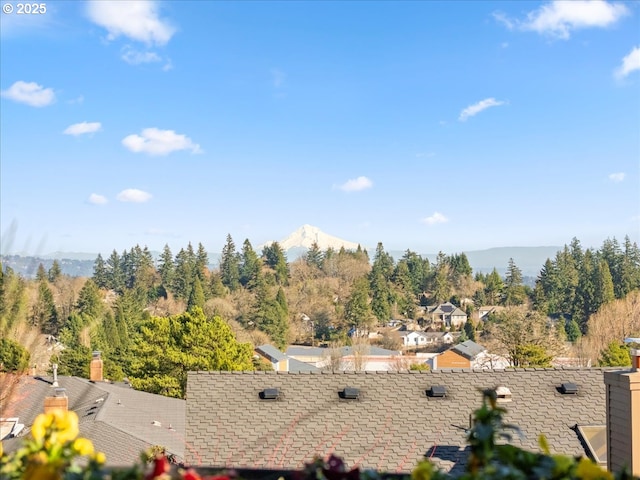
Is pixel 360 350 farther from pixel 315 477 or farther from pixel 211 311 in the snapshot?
pixel 315 477

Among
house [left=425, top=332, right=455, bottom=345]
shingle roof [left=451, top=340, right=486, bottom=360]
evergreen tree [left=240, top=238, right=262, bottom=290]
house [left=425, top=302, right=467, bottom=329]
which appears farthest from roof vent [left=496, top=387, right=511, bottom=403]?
evergreen tree [left=240, top=238, right=262, bottom=290]

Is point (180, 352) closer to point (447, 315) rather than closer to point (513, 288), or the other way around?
point (447, 315)

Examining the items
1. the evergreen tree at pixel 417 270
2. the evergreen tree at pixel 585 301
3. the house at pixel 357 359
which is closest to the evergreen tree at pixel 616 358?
the house at pixel 357 359

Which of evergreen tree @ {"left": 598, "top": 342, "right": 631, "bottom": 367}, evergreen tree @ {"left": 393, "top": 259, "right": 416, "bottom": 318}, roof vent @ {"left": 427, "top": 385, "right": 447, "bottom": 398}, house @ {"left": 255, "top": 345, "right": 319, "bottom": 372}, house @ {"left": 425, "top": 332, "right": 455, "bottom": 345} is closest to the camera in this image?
roof vent @ {"left": 427, "top": 385, "right": 447, "bottom": 398}

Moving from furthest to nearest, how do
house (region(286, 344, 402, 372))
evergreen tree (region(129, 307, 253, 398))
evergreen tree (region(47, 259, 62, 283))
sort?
house (region(286, 344, 402, 372)), evergreen tree (region(129, 307, 253, 398)), evergreen tree (region(47, 259, 62, 283))

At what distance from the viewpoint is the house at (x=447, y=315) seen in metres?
66.9

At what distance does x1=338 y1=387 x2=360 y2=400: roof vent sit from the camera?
27.6ft

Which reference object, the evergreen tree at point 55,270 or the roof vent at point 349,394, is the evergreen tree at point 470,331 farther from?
the roof vent at point 349,394

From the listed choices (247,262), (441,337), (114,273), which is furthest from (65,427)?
(114,273)

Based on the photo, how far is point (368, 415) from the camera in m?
8.21

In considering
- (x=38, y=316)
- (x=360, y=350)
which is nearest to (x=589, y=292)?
(x=360, y=350)

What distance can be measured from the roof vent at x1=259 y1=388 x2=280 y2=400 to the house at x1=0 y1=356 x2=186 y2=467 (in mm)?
2176

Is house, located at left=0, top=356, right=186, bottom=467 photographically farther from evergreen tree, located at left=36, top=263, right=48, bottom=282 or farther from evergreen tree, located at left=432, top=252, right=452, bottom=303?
evergreen tree, located at left=432, top=252, right=452, bottom=303

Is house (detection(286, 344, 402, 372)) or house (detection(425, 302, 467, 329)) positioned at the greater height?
house (detection(425, 302, 467, 329))
